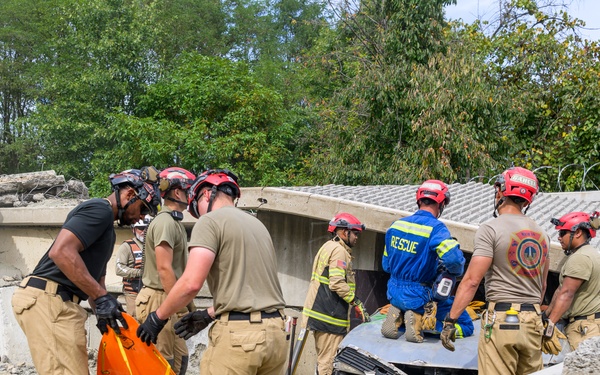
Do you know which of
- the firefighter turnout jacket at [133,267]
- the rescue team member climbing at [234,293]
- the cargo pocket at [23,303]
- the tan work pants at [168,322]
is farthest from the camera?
the firefighter turnout jacket at [133,267]

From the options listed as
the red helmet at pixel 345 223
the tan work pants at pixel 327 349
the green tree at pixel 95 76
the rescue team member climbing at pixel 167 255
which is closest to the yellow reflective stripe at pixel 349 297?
the tan work pants at pixel 327 349

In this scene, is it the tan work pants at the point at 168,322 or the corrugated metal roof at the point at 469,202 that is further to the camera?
the corrugated metal roof at the point at 469,202

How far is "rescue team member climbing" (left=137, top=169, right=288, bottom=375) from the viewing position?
3.88 metres

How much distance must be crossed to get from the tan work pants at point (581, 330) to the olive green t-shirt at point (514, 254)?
1.47 metres

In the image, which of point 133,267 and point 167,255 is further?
point 133,267

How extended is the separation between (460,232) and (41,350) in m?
4.07

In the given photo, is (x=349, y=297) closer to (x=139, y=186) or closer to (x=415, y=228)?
(x=415, y=228)

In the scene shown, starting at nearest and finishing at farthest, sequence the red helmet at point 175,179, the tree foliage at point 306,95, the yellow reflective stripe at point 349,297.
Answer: the red helmet at point 175,179 < the yellow reflective stripe at point 349,297 < the tree foliage at point 306,95

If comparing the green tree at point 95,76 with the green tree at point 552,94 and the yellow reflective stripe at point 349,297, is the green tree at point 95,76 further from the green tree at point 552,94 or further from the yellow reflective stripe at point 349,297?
the yellow reflective stripe at point 349,297

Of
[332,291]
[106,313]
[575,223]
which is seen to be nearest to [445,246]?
[575,223]

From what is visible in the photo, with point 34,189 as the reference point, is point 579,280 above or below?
above

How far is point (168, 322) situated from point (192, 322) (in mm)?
1593

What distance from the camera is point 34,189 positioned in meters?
13.0

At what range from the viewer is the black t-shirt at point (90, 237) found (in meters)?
4.46
